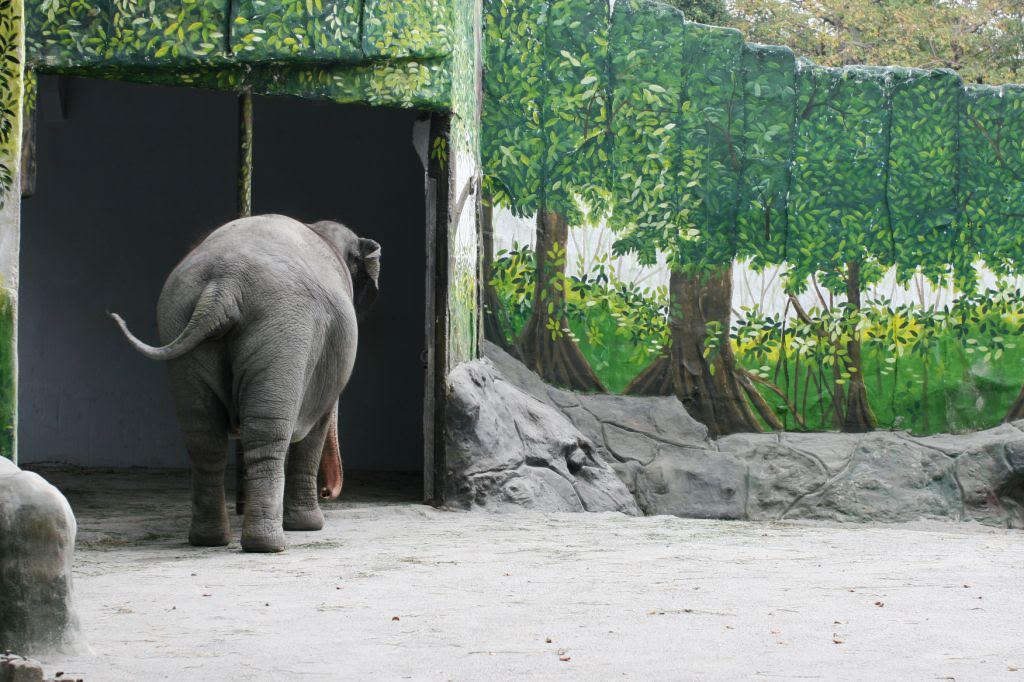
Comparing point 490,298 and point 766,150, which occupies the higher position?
point 766,150

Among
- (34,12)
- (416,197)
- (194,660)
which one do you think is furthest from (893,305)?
(194,660)

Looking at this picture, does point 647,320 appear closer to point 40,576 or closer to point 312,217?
point 312,217

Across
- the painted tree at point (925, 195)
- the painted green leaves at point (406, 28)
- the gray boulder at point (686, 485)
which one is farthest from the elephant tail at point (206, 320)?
the painted tree at point (925, 195)

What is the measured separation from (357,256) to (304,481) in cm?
134

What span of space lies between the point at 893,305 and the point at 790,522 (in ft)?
6.63

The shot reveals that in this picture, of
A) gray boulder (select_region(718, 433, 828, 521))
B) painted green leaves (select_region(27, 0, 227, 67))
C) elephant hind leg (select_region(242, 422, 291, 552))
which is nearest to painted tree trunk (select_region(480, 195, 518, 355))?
gray boulder (select_region(718, 433, 828, 521))

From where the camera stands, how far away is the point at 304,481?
707 cm

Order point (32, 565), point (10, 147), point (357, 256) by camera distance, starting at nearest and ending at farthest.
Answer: point (32, 565) → point (10, 147) → point (357, 256)

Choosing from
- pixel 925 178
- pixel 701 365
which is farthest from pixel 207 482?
pixel 925 178

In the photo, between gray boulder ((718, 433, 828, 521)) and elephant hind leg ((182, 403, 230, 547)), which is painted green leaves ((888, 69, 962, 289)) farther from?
elephant hind leg ((182, 403, 230, 547))

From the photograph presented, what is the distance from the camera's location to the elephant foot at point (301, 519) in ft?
23.1

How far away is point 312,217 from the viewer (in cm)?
1198

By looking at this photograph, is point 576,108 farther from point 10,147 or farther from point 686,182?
point 10,147

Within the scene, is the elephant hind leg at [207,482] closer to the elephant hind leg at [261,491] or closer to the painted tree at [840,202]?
the elephant hind leg at [261,491]
